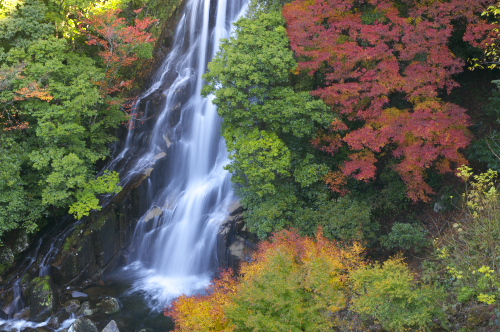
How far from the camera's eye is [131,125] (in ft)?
68.1

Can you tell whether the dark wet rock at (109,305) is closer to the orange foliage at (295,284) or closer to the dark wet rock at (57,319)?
the dark wet rock at (57,319)

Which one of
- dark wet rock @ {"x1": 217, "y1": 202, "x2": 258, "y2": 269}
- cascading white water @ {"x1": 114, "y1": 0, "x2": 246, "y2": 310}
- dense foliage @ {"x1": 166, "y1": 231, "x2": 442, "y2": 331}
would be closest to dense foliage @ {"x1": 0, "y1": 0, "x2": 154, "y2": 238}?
cascading white water @ {"x1": 114, "y1": 0, "x2": 246, "y2": 310}

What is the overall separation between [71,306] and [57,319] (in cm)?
73

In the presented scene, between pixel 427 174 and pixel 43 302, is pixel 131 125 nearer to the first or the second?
pixel 43 302

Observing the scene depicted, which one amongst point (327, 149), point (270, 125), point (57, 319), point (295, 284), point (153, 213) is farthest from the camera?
point (153, 213)

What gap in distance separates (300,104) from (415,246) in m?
6.19

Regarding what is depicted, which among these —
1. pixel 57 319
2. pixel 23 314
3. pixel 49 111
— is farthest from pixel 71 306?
pixel 49 111

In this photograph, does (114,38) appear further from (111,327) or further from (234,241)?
(111,327)

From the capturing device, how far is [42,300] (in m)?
15.3

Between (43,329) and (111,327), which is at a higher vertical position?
(111,327)

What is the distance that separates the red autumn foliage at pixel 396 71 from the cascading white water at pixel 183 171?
6.51 m

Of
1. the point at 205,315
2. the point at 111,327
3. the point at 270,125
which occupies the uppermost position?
the point at 270,125

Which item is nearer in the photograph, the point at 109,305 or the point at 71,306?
the point at 109,305

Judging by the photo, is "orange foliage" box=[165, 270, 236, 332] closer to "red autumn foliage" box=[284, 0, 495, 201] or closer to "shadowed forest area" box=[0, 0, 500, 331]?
"shadowed forest area" box=[0, 0, 500, 331]
